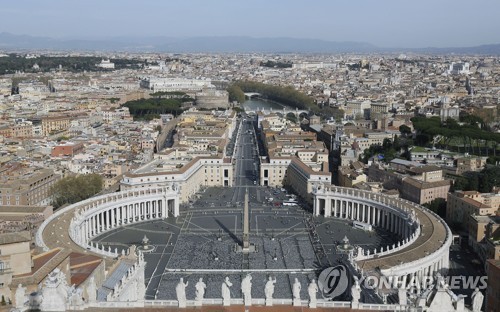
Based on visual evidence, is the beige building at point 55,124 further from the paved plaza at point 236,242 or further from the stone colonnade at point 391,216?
the stone colonnade at point 391,216

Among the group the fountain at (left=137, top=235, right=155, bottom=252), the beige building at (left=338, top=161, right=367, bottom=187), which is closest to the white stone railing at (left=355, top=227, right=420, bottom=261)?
the fountain at (left=137, top=235, right=155, bottom=252)

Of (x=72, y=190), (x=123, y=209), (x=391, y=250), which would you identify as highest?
(x=391, y=250)

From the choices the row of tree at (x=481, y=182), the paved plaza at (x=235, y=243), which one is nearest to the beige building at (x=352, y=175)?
the paved plaza at (x=235, y=243)

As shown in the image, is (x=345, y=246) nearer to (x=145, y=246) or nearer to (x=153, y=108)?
(x=145, y=246)

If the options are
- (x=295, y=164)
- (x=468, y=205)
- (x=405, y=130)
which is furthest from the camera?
(x=405, y=130)

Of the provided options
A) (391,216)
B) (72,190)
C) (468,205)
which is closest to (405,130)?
(391,216)

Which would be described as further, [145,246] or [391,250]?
[145,246]

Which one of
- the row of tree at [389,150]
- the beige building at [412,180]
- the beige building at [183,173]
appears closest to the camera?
the beige building at [412,180]

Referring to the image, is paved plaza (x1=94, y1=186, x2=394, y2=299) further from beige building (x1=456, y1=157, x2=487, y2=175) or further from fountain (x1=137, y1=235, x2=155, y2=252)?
beige building (x1=456, y1=157, x2=487, y2=175)

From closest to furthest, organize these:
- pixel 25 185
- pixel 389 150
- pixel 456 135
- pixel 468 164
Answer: pixel 25 185 < pixel 468 164 < pixel 389 150 < pixel 456 135

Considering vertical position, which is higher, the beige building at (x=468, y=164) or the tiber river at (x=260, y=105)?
the beige building at (x=468, y=164)
